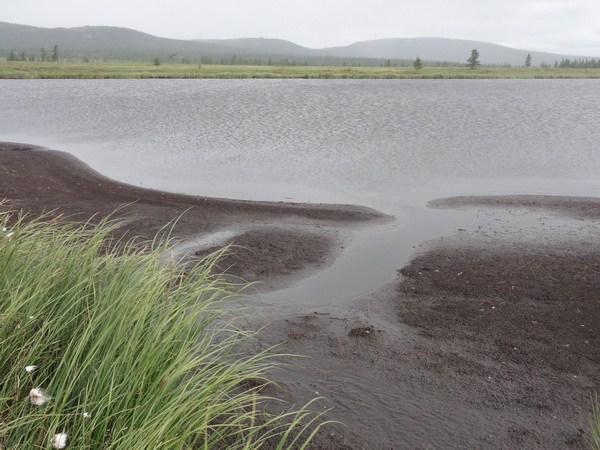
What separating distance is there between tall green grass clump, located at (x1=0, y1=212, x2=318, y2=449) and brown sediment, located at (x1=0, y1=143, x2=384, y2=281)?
4.56 meters

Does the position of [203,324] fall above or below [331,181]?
above

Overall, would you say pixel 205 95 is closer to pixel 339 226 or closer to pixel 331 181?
pixel 331 181

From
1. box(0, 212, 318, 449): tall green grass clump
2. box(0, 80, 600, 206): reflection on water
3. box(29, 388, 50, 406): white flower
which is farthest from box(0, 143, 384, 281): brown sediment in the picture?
box(29, 388, 50, 406): white flower

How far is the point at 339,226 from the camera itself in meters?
11.8

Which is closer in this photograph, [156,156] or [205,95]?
[156,156]

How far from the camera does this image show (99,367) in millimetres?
3156

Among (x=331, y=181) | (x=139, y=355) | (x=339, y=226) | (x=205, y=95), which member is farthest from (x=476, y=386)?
(x=205, y=95)

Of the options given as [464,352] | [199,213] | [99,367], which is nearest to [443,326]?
[464,352]

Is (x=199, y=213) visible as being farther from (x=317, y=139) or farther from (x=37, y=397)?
(x=317, y=139)

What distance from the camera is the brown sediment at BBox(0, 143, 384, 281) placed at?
9836mm

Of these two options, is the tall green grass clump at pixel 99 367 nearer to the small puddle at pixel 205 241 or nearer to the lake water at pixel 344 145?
the lake water at pixel 344 145

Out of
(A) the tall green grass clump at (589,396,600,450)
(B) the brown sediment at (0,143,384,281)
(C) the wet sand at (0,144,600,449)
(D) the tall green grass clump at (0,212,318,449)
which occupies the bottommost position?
(B) the brown sediment at (0,143,384,281)

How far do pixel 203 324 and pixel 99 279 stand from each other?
875 millimetres

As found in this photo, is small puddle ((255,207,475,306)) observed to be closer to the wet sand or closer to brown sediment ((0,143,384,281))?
the wet sand
